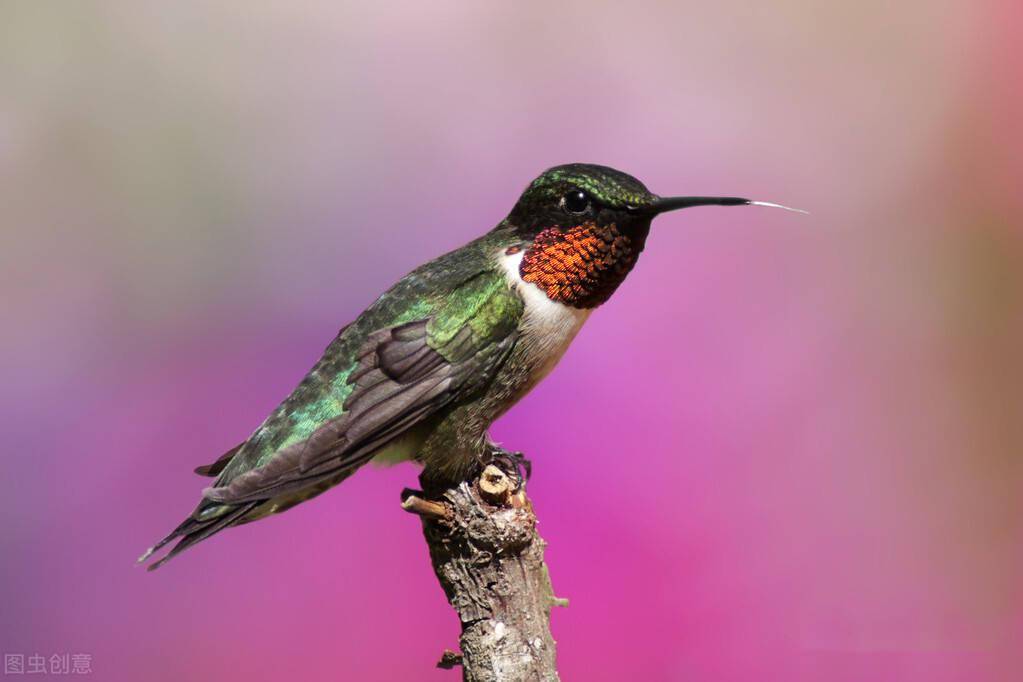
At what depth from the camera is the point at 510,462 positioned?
1912mm

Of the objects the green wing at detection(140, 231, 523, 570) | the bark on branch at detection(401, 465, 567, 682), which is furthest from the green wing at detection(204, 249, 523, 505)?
the bark on branch at detection(401, 465, 567, 682)

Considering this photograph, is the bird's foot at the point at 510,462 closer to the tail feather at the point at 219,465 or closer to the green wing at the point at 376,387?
the green wing at the point at 376,387

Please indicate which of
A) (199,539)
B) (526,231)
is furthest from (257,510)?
(526,231)

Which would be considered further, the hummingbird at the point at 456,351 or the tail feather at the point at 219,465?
the tail feather at the point at 219,465

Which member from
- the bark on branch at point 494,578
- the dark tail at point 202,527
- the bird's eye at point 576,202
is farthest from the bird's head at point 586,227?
the dark tail at point 202,527

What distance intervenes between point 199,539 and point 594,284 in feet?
2.45

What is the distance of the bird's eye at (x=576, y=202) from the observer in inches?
66.9

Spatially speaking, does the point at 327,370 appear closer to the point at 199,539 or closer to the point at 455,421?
the point at 455,421

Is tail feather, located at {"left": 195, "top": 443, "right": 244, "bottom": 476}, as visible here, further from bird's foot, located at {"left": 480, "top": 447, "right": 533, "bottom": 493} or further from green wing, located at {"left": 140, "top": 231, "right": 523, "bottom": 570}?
bird's foot, located at {"left": 480, "top": 447, "right": 533, "bottom": 493}

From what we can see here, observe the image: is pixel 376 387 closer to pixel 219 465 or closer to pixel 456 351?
Result: pixel 456 351

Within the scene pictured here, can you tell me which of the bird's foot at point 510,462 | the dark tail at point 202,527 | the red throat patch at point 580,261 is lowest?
the dark tail at point 202,527

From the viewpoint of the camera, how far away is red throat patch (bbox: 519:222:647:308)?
1.70m

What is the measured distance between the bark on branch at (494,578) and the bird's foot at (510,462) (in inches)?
5.5

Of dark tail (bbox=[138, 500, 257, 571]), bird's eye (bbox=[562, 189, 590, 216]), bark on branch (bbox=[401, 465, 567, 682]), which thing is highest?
bird's eye (bbox=[562, 189, 590, 216])
